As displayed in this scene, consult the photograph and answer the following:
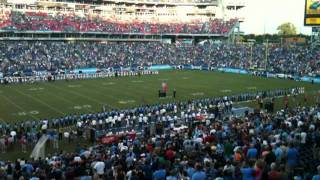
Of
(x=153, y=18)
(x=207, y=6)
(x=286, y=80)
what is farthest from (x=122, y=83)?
(x=207, y=6)

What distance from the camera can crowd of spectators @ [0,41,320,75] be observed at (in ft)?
184

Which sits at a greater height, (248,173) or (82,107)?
(248,173)

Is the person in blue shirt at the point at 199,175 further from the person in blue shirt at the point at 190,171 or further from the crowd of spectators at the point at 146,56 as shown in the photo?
the crowd of spectators at the point at 146,56

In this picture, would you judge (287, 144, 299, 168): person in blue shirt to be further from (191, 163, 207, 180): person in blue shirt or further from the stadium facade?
the stadium facade

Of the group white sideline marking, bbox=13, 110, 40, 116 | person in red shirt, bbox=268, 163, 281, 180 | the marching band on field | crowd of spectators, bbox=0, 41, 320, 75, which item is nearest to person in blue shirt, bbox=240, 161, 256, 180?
person in red shirt, bbox=268, 163, 281, 180

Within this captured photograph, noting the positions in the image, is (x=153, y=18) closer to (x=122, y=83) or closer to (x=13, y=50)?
(x=13, y=50)

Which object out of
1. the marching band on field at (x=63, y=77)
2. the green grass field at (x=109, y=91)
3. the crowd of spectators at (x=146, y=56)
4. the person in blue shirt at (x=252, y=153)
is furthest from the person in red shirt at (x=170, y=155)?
the crowd of spectators at (x=146, y=56)

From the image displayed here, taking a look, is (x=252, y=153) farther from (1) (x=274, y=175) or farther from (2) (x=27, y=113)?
(2) (x=27, y=113)

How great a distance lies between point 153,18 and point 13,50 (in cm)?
3986

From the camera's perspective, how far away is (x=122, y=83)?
4659 cm

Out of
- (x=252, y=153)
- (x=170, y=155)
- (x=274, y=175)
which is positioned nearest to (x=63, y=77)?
(x=170, y=155)

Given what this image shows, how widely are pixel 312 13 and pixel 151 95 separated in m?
18.9

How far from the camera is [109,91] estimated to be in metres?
40.4

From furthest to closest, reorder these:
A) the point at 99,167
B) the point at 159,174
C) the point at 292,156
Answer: the point at 99,167, the point at 292,156, the point at 159,174
